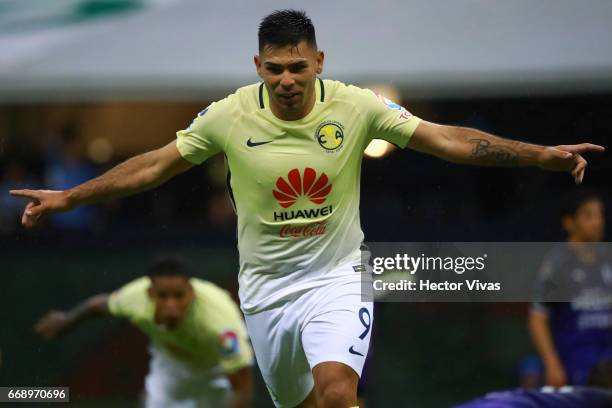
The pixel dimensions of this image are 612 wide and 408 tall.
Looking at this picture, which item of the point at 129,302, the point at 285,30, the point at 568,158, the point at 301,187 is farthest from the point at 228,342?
the point at 568,158

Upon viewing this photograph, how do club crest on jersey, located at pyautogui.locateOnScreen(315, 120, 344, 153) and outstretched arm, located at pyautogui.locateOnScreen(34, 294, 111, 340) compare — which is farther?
outstretched arm, located at pyautogui.locateOnScreen(34, 294, 111, 340)

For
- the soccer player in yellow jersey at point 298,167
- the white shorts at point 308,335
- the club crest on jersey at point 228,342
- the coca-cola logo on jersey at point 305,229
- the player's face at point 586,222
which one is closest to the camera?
the white shorts at point 308,335

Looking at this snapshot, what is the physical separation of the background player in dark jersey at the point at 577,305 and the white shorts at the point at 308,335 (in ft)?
10.2

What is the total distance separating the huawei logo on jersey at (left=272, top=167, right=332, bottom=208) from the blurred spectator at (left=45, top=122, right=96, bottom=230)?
14.7 feet

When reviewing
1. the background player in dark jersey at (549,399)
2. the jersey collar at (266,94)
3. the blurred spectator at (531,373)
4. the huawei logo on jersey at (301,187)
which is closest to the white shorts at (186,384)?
the blurred spectator at (531,373)

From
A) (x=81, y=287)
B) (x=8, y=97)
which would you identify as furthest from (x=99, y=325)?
(x=8, y=97)

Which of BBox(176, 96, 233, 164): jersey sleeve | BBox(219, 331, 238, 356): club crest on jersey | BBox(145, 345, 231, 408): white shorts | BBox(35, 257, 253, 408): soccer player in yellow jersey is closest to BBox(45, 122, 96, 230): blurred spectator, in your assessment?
BBox(35, 257, 253, 408): soccer player in yellow jersey

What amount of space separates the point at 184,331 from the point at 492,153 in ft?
11.7

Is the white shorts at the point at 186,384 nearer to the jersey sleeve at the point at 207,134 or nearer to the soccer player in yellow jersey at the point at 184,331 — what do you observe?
the soccer player in yellow jersey at the point at 184,331

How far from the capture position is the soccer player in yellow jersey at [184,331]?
31.3 feet

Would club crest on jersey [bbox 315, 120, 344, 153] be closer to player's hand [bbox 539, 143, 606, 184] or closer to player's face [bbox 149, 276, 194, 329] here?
player's hand [bbox 539, 143, 606, 184]

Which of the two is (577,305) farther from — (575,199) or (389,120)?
(389,120)

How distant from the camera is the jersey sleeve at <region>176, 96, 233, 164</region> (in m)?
6.88

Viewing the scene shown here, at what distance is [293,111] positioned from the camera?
6.78 metres
